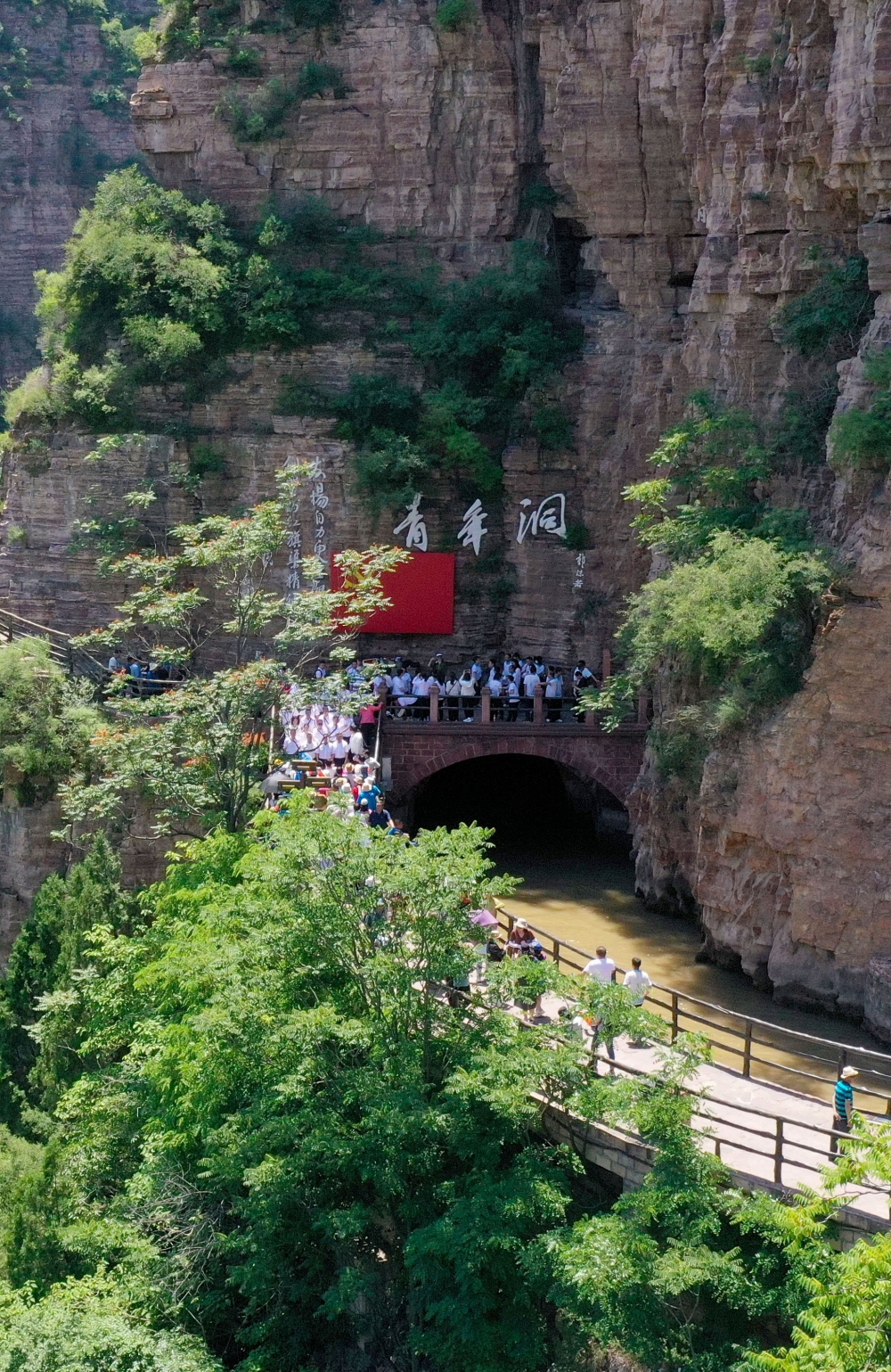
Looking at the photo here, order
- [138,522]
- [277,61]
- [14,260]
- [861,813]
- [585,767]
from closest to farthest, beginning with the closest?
[861,813]
[585,767]
[138,522]
[277,61]
[14,260]

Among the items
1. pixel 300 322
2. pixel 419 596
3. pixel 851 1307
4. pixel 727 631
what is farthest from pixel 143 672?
pixel 851 1307

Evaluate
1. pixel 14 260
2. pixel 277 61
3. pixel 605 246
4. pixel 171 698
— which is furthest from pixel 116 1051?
pixel 14 260

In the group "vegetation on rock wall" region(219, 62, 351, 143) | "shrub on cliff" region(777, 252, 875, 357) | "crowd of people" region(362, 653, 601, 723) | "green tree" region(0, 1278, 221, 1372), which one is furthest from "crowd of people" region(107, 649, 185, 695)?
"green tree" region(0, 1278, 221, 1372)

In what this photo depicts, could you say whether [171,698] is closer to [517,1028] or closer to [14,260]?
[517,1028]

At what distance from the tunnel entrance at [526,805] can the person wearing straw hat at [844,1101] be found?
53.2 feet

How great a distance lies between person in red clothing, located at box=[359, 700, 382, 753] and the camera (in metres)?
32.3

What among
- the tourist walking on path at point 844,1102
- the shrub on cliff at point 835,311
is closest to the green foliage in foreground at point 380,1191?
the tourist walking on path at point 844,1102

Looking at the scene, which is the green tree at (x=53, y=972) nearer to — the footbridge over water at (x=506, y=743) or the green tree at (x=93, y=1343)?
the footbridge over water at (x=506, y=743)

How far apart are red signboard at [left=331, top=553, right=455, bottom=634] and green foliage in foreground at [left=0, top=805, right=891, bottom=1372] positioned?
1469 centimetres

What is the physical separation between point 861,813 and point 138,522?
1820 centimetres

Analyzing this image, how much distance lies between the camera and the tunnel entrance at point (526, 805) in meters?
35.7

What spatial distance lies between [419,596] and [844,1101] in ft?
66.2

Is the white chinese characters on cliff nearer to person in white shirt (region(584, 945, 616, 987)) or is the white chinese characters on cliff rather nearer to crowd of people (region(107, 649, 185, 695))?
crowd of people (region(107, 649, 185, 695))

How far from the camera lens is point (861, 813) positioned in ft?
84.2
